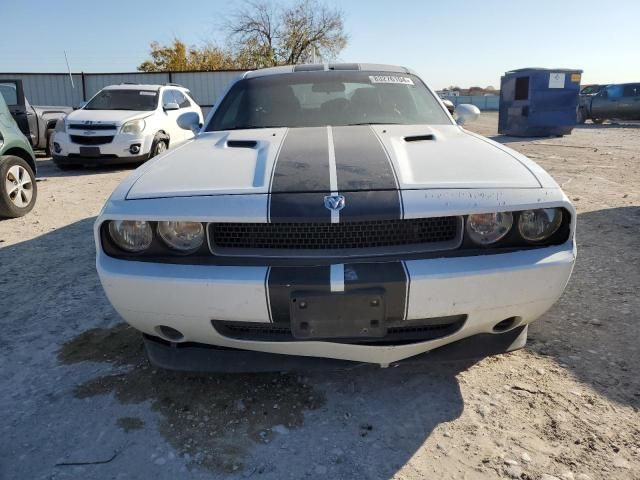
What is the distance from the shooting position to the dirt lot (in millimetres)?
1846

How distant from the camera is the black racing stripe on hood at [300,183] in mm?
1860

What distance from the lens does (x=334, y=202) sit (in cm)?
188

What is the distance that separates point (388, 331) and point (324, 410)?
0.50 m

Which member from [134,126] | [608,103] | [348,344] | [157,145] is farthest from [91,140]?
[608,103]

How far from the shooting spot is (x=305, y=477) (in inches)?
70.4

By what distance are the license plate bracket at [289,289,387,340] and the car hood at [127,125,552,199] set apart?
43cm

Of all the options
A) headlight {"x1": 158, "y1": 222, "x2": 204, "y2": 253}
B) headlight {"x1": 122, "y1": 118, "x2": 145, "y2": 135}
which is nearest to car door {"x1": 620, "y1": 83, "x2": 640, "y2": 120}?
headlight {"x1": 122, "y1": 118, "x2": 145, "y2": 135}

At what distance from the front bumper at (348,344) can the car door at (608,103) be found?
20.7 metres

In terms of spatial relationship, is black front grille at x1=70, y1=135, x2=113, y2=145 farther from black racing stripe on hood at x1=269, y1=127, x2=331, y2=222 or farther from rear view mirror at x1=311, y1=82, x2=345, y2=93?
black racing stripe on hood at x1=269, y1=127, x2=331, y2=222

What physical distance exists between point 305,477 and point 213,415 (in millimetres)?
543

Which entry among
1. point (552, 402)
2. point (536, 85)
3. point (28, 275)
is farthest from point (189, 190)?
point (536, 85)

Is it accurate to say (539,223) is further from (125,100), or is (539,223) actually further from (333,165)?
(125,100)

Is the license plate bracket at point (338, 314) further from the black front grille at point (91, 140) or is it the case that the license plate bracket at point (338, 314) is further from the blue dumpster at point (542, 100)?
the blue dumpster at point (542, 100)

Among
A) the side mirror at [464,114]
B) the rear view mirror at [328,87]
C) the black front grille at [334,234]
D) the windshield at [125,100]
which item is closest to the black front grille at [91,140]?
the windshield at [125,100]
